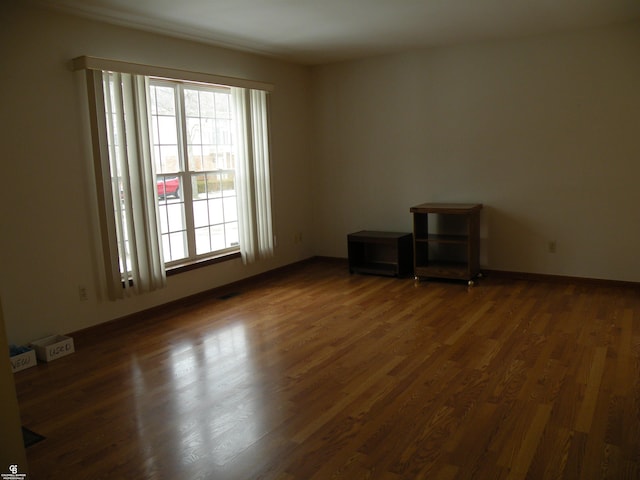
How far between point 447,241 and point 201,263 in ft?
8.10

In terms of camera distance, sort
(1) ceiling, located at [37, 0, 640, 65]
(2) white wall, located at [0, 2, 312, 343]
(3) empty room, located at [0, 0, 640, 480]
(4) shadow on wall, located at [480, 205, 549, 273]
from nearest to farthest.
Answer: (3) empty room, located at [0, 0, 640, 480] < (2) white wall, located at [0, 2, 312, 343] < (1) ceiling, located at [37, 0, 640, 65] < (4) shadow on wall, located at [480, 205, 549, 273]

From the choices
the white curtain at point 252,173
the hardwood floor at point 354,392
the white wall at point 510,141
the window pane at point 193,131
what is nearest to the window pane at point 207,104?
the window pane at point 193,131

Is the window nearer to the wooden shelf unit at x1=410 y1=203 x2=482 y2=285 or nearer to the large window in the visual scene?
the large window

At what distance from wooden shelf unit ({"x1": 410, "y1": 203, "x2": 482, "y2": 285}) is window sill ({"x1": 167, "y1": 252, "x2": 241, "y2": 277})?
1.94m

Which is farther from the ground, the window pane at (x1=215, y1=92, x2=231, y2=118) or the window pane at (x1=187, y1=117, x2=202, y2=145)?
the window pane at (x1=215, y1=92, x2=231, y2=118)

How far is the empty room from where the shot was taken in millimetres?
2605

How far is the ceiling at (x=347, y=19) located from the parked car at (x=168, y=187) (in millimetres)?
1287

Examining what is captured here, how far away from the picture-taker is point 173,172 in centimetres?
493

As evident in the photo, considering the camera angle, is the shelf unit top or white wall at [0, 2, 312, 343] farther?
the shelf unit top

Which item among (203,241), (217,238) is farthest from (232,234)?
(203,241)

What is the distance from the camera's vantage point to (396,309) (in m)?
4.62

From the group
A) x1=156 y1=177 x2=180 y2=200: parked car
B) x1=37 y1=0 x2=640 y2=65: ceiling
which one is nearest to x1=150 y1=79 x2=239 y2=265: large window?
x1=156 y1=177 x2=180 y2=200: parked car

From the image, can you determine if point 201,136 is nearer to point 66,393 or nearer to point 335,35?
point 335,35

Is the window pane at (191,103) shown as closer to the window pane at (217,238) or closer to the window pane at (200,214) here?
the window pane at (200,214)
